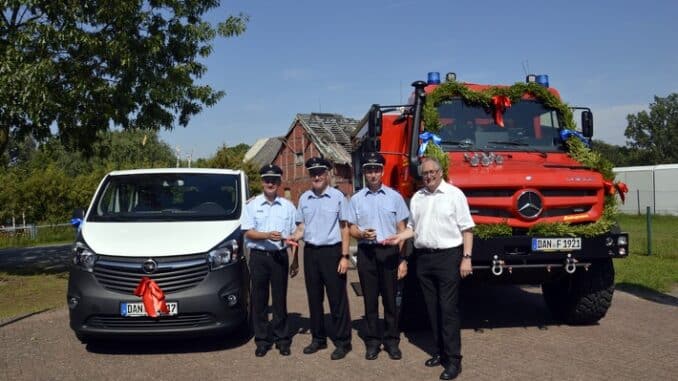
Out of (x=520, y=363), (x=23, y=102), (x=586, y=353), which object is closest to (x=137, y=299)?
(x=520, y=363)

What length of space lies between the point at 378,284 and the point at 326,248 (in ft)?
1.95

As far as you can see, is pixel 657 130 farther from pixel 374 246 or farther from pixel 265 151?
pixel 374 246

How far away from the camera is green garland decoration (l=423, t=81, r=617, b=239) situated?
236 inches

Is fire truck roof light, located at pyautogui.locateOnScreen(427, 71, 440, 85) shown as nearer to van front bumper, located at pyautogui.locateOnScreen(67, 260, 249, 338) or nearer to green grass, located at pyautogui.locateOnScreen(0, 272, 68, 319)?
van front bumper, located at pyautogui.locateOnScreen(67, 260, 249, 338)

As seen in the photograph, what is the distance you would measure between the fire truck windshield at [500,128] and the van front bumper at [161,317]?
2882mm

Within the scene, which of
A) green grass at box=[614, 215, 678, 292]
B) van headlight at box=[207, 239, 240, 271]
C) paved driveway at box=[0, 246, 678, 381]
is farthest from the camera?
green grass at box=[614, 215, 678, 292]

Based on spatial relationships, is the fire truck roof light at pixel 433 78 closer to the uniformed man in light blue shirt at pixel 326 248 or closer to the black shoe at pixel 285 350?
the uniformed man in light blue shirt at pixel 326 248

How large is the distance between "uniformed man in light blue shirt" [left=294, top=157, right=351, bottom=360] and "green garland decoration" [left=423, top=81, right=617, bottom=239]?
1.21 meters

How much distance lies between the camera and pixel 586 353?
5820mm

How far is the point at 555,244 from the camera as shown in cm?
596

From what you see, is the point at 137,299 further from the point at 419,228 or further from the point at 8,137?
the point at 8,137

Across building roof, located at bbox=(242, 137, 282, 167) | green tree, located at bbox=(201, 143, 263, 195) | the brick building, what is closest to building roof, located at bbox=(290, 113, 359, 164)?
the brick building

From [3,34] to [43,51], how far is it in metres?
0.92

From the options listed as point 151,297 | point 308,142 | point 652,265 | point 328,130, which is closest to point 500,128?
point 151,297
